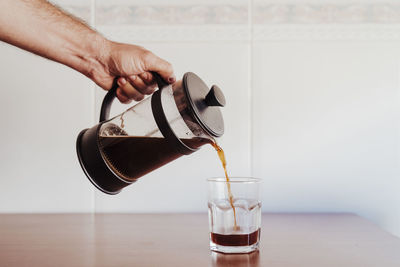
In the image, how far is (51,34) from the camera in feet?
2.47

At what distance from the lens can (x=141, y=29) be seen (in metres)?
1.00

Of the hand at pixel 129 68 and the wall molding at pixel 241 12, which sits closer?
the hand at pixel 129 68

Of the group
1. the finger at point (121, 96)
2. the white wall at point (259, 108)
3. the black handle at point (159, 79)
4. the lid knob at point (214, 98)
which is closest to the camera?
the lid knob at point (214, 98)

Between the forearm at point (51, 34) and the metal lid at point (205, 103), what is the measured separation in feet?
0.98

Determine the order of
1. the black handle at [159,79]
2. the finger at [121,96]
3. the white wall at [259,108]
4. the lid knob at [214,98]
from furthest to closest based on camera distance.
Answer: the white wall at [259,108]
the finger at [121,96]
the black handle at [159,79]
the lid knob at [214,98]

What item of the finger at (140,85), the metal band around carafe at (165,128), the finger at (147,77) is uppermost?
the finger at (147,77)

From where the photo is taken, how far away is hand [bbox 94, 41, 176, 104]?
74 cm

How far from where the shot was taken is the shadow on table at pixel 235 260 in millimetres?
558

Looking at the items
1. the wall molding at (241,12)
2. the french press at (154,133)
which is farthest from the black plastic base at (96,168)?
the wall molding at (241,12)

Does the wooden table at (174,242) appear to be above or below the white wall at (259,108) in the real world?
below

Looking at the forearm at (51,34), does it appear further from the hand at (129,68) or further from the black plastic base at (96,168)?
the black plastic base at (96,168)

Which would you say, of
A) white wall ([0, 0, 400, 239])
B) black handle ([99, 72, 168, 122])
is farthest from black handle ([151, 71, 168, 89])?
white wall ([0, 0, 400, 239])

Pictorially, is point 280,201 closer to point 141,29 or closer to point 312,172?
point 312,172

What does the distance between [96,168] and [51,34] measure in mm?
311
